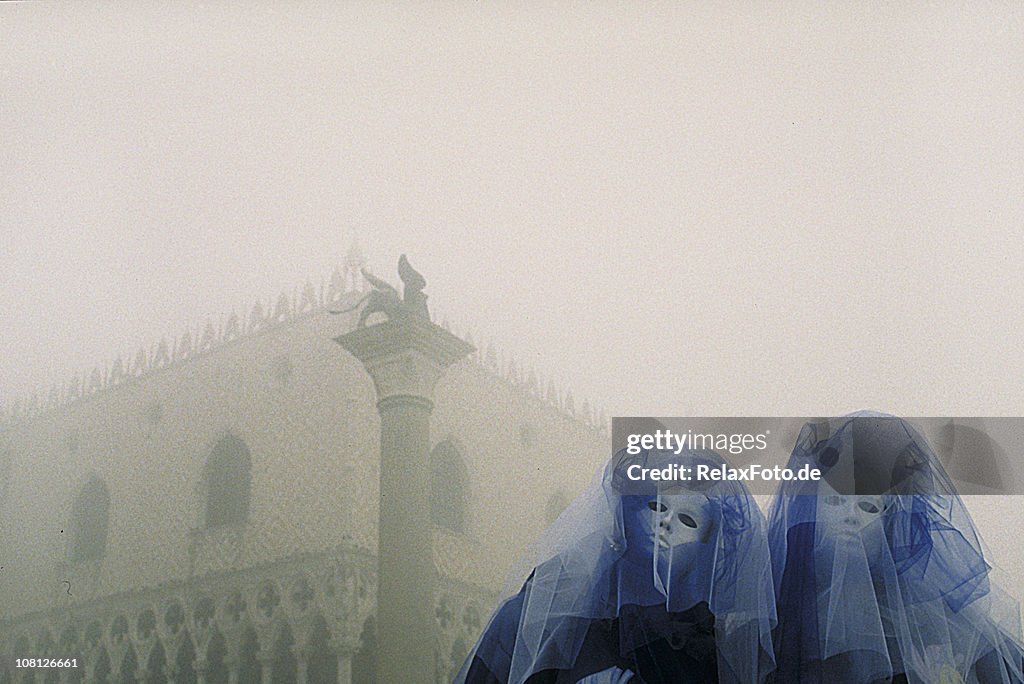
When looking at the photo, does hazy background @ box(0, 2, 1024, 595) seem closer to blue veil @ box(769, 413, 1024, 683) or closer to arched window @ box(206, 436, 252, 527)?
blue veil @ box(769, 413, 1024, 683)

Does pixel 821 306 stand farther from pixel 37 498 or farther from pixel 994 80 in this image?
pixel 37 498

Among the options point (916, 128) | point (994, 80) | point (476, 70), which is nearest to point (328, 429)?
point (476, 70)

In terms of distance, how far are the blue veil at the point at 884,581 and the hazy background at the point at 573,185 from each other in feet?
0.71

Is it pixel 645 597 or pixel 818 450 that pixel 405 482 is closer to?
pixel 645 597

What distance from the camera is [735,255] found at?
9.11 ft

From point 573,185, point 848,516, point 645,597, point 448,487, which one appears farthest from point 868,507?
point 573,185

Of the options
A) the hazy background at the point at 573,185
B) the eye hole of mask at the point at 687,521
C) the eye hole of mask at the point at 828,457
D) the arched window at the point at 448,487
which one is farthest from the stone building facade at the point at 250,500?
the eye hole of mask at the point at 828,457

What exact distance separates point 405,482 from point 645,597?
0.62m

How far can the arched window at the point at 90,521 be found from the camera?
2.72m

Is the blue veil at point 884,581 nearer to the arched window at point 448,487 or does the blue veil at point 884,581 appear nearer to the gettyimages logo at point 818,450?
the gettyimages logo at point 818,450

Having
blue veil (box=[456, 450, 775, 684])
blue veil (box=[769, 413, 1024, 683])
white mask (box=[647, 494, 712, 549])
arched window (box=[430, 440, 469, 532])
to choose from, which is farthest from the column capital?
blue veil (box=[769, 413, 1024, 683])

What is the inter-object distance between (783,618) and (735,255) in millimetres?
888

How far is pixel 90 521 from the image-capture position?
9.01 feet

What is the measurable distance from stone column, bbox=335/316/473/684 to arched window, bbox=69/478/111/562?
2.24ft
